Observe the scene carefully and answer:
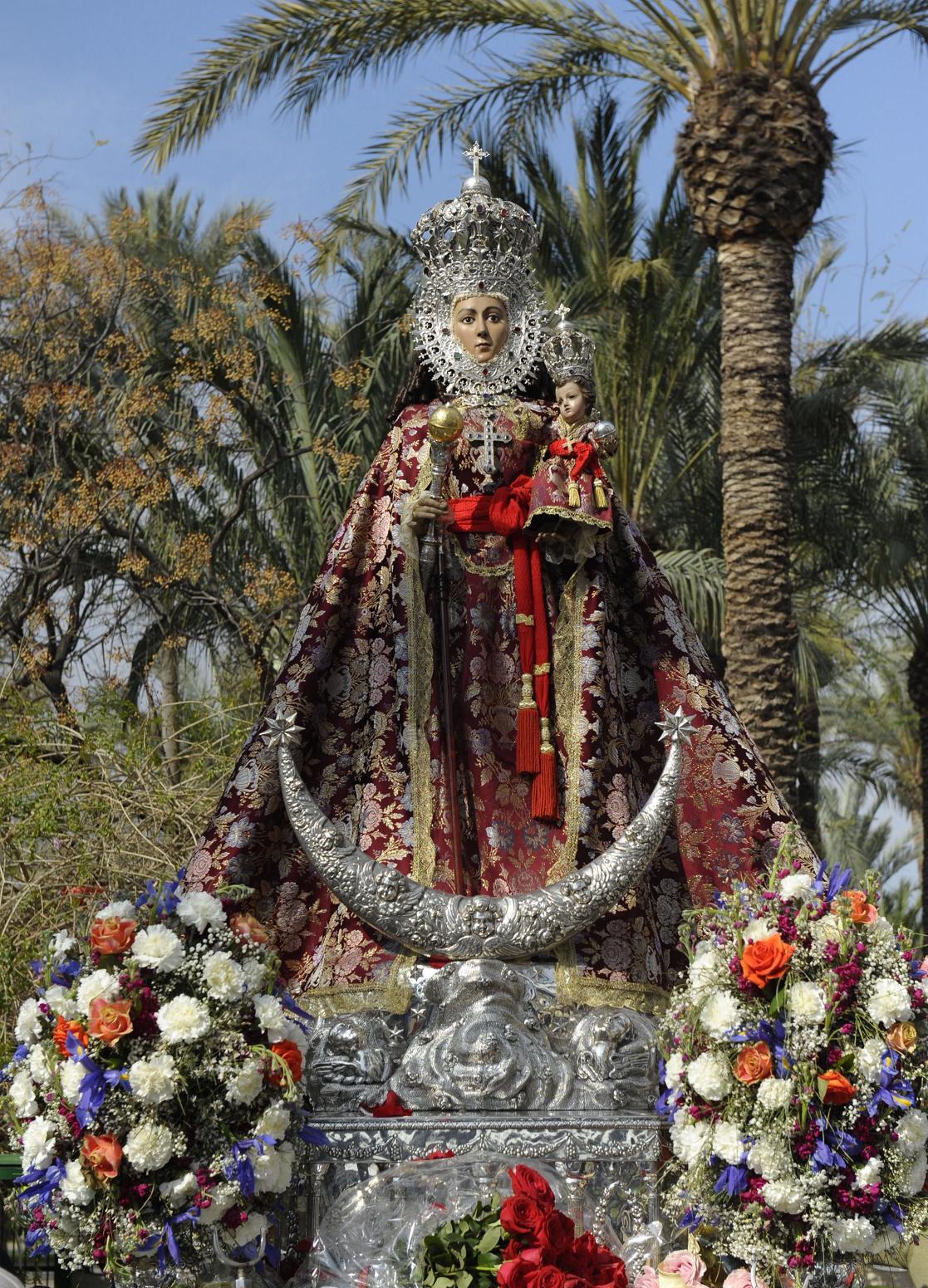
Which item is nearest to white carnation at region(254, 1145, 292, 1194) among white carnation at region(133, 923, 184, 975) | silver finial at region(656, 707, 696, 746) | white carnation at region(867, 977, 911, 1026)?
white carnation at region(133, 923, 184, 975)

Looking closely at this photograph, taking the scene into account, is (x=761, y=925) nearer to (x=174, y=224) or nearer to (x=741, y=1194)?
(x=741, y=1194)

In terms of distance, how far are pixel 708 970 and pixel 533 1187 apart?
2.51ft

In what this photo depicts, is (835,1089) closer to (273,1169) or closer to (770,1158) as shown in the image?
(770,1158)

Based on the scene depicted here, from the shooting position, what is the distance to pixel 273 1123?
14.6ft

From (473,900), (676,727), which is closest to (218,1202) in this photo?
(473,900)

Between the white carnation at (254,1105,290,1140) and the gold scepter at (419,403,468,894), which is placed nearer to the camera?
the white carnation at (254,1105,290,1140)

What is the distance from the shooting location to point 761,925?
4711 millimetres

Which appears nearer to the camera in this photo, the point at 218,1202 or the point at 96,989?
the point at 218,1202

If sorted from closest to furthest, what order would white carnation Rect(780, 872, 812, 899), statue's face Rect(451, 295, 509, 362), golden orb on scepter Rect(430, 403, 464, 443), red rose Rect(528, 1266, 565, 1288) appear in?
red rose Rect(528, 1266, 565, 1288), white carnation Rect(780, 872, 812, 899), golden orb on scepter Rect(430, 403, 464, 443), statue's face Rect(451, 295, 509, 362)

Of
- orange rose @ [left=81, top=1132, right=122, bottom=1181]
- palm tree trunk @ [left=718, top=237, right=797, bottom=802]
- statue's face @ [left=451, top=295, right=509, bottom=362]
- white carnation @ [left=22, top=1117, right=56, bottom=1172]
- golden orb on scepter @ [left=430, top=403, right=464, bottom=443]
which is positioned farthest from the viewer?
palm tree trunk @ [left=718, top=237, right=797, bottom=802]

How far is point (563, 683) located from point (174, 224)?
42.7 feet

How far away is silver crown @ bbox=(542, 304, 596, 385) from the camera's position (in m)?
5.66

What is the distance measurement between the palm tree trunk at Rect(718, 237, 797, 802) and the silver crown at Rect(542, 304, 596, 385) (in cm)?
524

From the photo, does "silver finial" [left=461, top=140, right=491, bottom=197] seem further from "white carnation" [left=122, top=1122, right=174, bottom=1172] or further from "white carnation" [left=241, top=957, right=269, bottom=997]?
"white carnation" [left=122, top=1122, right=174, bottom=1172]
